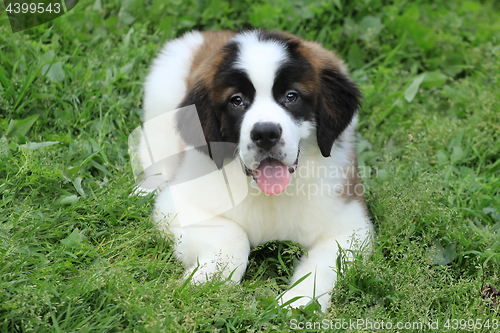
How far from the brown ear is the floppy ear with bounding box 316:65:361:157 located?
0.54m

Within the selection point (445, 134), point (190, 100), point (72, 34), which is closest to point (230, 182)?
point (190, 100)

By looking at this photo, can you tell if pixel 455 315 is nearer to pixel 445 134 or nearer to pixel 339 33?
pixel 445 134

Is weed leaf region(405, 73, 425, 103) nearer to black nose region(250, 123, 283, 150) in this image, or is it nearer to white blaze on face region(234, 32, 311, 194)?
white blaze on face region(234, 32, 311, 194)

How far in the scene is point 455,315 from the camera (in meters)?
2.29

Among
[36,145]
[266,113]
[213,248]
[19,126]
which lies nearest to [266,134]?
[266,113]

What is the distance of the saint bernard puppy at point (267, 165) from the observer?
2365 millimetres

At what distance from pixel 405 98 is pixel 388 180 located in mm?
1015

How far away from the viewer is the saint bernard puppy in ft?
7.76

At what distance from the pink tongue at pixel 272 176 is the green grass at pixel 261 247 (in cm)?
38

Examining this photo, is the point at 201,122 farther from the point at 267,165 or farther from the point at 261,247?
the point at 261,247

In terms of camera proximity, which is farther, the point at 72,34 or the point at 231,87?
the point at 72,34

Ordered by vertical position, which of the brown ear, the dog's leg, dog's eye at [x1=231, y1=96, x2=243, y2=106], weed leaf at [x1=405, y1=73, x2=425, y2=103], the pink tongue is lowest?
the dog's leg

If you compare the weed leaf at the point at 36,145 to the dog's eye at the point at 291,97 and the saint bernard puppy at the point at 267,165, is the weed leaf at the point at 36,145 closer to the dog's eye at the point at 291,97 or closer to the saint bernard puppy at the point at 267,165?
the saint bernard puppy at the point at 267,165

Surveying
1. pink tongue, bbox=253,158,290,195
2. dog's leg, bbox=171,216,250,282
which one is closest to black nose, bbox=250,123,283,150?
pink tongue, bbox=253,158,290,195
